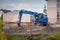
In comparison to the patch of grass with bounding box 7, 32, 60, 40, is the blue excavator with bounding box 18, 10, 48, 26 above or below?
above

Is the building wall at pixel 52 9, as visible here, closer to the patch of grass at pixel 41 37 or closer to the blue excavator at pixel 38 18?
the blue excavator at pixel 38 18

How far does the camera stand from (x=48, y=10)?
18.3 meters

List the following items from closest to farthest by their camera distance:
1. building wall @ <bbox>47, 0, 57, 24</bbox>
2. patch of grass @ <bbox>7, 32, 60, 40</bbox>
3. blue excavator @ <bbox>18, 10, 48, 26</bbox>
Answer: patch of grass @ <bbox>7, 32, 60, 40</bbox>, building wall @ <bbox>47, 0, 57, 24</bbox>, blue excavator @ <bbox>18, 10, 48, 26</bbox>

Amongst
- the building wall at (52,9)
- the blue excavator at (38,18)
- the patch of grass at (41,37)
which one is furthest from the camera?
the blue excavator at (38,18)

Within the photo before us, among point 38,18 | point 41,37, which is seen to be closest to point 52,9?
point 38,18

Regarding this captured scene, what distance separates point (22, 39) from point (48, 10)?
21.7 feet

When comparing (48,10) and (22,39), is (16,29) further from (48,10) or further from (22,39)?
(48,10)

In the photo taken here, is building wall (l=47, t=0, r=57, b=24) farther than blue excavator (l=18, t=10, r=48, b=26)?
No

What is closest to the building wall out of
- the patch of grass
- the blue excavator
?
the blue excavator

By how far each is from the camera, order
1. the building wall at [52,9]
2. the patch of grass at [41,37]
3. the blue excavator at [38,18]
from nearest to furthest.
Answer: the patch of grass at [41,37] → the building wall at [52,9] → the blue excavator at [38,18]

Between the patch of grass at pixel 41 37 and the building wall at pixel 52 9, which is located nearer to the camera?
the patch of grass at pixel 41 37

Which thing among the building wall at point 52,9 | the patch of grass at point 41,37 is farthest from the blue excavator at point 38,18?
the patch of grass at point 41,37

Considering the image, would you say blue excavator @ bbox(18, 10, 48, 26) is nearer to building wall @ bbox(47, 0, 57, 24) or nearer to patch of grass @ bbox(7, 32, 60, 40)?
building wall @ bbox(47, 0, 57, 24)

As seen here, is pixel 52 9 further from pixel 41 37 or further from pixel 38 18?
pixel 41 37
